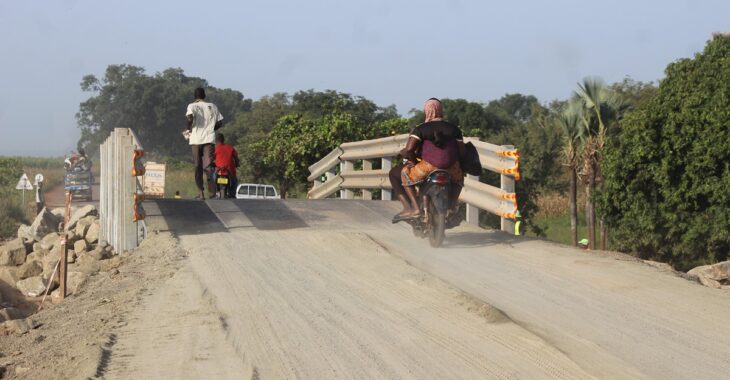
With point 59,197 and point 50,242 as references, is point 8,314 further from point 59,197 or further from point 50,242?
point 59,197

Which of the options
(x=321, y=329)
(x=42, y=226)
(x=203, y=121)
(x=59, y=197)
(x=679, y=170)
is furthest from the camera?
(x=59, y=197)

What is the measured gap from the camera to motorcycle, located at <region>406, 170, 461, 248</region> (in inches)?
449

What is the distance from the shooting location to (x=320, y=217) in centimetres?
1461

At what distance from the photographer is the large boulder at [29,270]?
16.7 m

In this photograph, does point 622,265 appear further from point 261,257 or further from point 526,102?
point 526,102

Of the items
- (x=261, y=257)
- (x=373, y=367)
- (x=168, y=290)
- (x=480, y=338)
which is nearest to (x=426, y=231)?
(x=261, y=257)

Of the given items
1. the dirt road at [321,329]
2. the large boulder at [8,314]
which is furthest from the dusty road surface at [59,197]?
the dirt road at [321,329]

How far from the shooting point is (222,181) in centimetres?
1855

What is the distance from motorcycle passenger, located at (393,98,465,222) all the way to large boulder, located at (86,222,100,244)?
7118 millimetres

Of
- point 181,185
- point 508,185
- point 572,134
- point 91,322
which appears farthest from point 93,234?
point 181,185

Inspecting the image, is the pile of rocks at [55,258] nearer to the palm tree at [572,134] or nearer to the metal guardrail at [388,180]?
the metal guardrail at [388,180]

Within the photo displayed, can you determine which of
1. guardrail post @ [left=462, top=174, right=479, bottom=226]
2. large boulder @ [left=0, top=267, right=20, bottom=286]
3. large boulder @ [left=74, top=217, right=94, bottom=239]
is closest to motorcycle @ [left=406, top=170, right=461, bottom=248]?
guardrail post @ [left=462, top=174, right=479, bottom=226]

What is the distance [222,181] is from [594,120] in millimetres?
23176

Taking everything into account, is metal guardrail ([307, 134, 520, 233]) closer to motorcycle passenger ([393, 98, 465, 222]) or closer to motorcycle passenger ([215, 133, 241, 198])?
motorcycle passenger ([393, 98, 465, 222])
